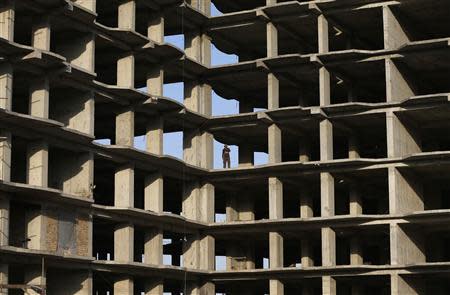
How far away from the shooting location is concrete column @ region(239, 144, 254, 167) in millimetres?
57594

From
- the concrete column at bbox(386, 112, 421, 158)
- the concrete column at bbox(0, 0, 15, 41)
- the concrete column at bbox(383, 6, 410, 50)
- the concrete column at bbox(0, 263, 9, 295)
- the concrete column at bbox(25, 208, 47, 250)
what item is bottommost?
the concrete column at bbox(0, 263, 9, 295)

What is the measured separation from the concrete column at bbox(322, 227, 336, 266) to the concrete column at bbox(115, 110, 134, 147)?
11473 mm

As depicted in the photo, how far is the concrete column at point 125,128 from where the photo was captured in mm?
47978

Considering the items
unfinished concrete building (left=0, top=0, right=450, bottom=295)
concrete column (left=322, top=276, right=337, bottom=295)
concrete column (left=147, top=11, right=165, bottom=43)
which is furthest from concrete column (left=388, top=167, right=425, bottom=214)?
concrete column (left=147, top=11, right=165, bottom=43)

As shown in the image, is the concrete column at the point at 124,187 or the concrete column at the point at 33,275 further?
the concrete column at the point at 124,187

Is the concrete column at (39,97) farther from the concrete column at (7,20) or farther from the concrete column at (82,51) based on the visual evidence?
the concrete column at (82,51)

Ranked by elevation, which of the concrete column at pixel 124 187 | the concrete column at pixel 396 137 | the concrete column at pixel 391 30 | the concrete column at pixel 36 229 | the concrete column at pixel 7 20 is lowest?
the concrete column at pixel 36 229

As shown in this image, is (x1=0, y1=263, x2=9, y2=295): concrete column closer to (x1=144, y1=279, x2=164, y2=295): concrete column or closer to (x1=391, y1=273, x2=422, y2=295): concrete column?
(x1=144, y1=279, x2=164, y2=295): concrete column

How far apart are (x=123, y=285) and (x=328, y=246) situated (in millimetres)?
11139

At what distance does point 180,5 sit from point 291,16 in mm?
6402

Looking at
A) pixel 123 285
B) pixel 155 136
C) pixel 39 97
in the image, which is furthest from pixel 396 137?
pixel 39 97

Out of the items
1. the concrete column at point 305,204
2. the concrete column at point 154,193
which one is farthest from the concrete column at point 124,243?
the concrete column at point 305,204

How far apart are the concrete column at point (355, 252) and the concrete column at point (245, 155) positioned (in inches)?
324

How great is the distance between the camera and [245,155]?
2279 inches
